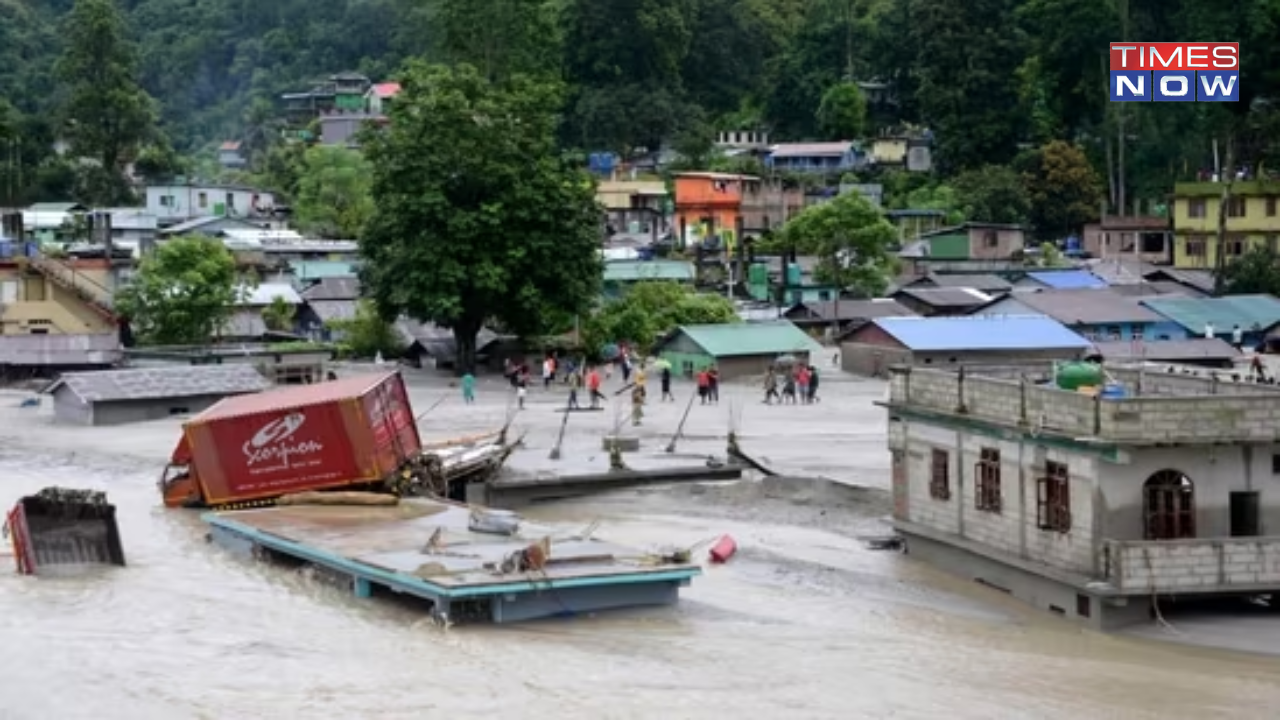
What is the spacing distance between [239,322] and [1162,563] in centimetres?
3895

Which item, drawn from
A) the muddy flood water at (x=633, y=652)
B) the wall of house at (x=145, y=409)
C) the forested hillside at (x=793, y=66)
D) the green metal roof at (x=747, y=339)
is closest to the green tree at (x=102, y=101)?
the forested hillside at (x=793, y=66)

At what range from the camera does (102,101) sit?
273ft

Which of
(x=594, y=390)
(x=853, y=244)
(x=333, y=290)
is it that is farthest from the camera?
(x=853, y=244)

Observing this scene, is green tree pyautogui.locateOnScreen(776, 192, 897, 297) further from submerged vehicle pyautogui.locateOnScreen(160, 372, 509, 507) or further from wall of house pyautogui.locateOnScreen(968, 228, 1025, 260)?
submerged vehicle pyautogui.locateOnScreen(160, 372, 509, 507)

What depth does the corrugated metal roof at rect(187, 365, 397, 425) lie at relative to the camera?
29.0 metres

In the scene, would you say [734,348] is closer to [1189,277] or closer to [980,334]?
[980,334]

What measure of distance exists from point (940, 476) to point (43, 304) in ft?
111

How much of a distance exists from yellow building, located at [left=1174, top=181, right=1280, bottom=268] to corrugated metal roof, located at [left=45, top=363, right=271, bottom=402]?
3337cm

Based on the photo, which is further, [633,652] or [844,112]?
[844,112]

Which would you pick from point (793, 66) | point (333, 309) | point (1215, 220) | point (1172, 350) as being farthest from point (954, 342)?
point (793, 66)

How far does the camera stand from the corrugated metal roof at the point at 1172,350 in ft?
160

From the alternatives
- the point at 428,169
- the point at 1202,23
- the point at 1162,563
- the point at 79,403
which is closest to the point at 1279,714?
the point at 1162,563

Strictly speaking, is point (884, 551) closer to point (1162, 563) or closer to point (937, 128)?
point (1162, 563)

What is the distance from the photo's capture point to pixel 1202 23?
7256 centimetres
